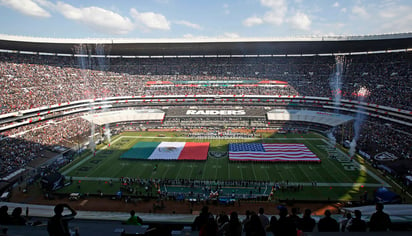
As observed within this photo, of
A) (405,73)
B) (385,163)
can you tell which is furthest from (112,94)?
(405,73)

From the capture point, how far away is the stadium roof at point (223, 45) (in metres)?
44.0

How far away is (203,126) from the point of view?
45.7 meters

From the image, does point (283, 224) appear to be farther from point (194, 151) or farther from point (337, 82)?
point (337, 82)

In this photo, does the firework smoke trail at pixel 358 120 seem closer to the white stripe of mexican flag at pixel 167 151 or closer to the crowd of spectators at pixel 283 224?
the white stripe of mexican flag at pixel 167 151

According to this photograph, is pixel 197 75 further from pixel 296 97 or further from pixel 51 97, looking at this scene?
pixel 51 97

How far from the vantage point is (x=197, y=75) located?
2285 inches

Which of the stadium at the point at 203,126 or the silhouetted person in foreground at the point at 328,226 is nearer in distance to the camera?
the silhouetted person in foreground at the point at 328,226

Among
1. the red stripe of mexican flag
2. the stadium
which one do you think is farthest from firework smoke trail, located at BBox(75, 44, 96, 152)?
the red stripe of mexican flag

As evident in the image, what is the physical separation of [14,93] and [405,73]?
65966 millimetres

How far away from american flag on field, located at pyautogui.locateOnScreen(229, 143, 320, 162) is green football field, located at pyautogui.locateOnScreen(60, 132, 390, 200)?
0.72 metres

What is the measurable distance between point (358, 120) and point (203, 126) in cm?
2597

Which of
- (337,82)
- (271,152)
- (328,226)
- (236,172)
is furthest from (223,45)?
(328,226)

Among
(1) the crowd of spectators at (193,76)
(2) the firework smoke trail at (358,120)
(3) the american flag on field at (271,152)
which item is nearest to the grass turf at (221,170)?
(3) the american flag on field at (271,152)

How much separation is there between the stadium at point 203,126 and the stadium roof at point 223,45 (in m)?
0.33
